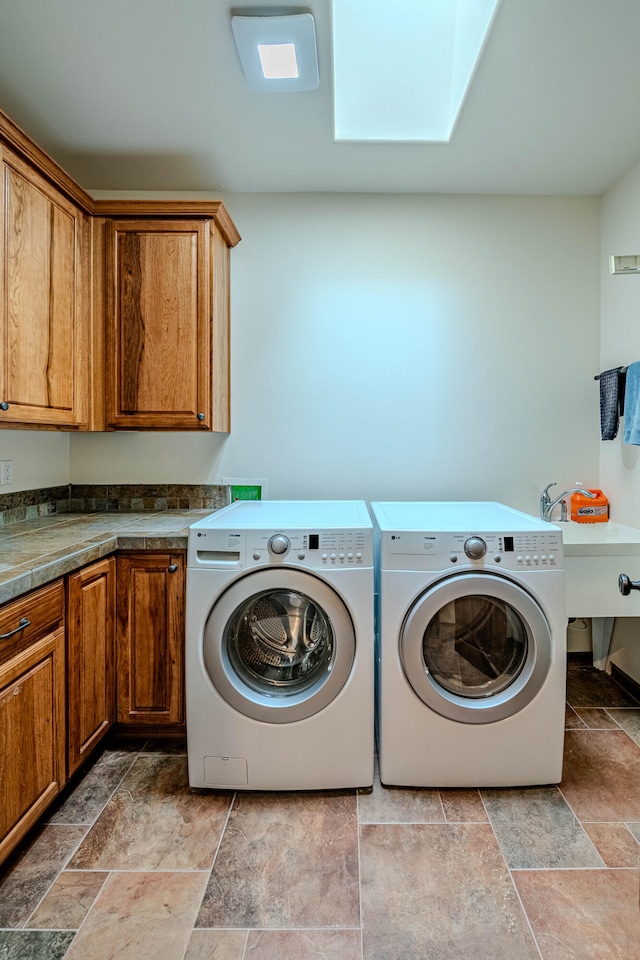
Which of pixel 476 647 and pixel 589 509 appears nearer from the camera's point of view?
pixel 476 647

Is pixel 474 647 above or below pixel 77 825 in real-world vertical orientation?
above

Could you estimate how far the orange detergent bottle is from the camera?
2.53 metres

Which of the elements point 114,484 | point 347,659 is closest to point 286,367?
point 114,484

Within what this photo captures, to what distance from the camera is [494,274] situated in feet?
8.55

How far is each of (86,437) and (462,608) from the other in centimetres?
205

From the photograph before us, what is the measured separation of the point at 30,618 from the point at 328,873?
1125 millimetres

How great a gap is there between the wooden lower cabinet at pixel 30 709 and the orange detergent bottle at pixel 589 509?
233cm

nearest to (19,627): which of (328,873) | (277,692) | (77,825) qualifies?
(77,825)

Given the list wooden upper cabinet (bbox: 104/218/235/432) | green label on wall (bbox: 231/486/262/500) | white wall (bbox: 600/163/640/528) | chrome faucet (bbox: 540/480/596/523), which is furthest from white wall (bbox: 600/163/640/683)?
wooden upper cabinet (bbox: 104/218/235/432)

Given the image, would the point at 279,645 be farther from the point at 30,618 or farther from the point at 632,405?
the point at 632,405

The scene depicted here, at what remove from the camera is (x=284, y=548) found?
1699 mm

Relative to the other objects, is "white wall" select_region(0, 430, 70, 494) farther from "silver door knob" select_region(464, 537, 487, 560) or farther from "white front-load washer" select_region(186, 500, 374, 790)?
"silver door knob" select_region(464, 537, 487, 560)

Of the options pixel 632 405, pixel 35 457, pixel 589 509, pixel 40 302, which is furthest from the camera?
pixel 589 509

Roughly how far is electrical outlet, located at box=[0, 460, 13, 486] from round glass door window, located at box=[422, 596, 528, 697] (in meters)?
1.83
